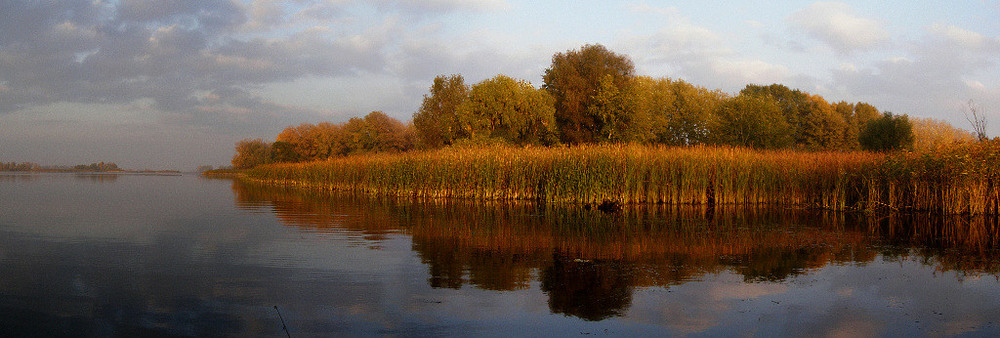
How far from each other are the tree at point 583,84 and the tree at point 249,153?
2413 inches

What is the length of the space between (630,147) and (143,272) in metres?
15.7

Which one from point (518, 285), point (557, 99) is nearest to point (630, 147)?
point (518, 285)

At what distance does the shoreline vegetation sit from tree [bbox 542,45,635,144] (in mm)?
121

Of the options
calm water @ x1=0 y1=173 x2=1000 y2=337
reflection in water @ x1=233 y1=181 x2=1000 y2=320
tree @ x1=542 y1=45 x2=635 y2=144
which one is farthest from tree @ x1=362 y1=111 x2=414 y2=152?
calm water @ x1=0 y1=173 x2=1000 y2=337

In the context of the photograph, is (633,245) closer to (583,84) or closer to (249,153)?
(583,84)

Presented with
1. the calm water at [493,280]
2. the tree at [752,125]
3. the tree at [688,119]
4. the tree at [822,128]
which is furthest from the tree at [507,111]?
the tree at [822,128]

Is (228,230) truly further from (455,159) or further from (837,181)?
(837,181)

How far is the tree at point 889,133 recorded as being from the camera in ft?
181

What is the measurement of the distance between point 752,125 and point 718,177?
1686 inches

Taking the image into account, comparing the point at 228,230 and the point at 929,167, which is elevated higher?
the point at 929,167

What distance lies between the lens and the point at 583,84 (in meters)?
49.3

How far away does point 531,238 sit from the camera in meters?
9.27

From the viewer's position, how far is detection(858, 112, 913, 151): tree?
5506 centimetres

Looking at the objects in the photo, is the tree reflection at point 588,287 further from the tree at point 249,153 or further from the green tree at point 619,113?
the tree at point 249,153
